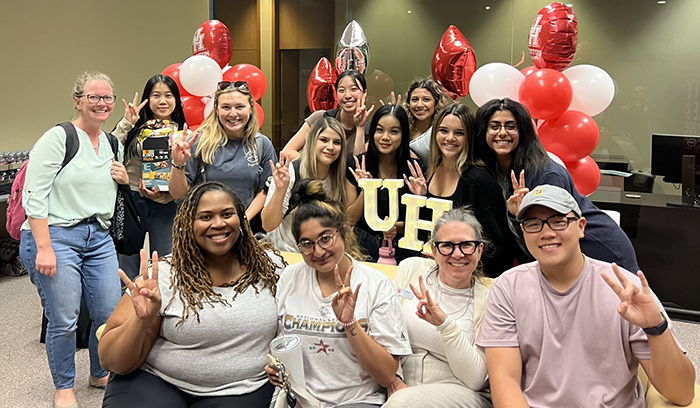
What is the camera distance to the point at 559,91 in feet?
11.7

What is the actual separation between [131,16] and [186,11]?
0.82m

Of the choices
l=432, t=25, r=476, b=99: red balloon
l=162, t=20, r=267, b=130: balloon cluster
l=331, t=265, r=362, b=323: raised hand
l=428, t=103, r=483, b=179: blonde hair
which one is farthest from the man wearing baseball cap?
l=162, t=20, r=267, b=130: balloon cluster

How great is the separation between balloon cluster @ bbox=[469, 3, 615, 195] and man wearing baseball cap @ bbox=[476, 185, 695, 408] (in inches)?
75.6

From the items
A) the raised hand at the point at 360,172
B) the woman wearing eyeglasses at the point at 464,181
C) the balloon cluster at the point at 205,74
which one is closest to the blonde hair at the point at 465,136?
the woman wearing eyeglasses at the point at 464,181

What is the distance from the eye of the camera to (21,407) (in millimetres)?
3117

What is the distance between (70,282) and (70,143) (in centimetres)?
64

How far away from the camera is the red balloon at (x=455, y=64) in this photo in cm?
432

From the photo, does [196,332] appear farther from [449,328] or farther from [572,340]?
[572,340]

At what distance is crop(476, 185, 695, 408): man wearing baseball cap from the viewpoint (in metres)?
1.78

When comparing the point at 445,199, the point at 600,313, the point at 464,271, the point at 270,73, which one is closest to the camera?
the point at 600,313

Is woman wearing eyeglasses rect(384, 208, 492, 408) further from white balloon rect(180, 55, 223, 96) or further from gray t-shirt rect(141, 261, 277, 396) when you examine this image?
white balloon rect(180, 55, 223, 96)

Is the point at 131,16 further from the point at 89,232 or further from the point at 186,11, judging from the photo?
the point at 89,232

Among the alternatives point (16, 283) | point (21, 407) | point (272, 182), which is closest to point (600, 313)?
point (272, 182)

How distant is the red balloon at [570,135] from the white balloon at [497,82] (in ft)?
0.95
